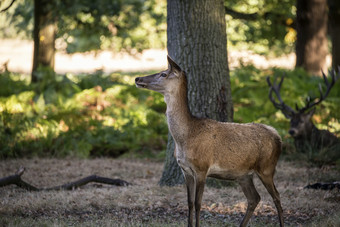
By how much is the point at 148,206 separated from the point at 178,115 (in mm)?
1707

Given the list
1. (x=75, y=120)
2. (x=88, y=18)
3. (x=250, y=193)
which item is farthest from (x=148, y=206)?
(x=88, y=18)

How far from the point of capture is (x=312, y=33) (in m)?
15.1

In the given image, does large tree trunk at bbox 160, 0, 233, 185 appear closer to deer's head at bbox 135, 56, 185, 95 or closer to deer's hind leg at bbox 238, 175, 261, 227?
deer's hind leg at bbox 238, 175, 261, 227

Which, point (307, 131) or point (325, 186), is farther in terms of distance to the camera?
point (307, 131)

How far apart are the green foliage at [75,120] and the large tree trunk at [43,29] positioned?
942 millimetres

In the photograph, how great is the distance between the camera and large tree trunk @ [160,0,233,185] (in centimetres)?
743

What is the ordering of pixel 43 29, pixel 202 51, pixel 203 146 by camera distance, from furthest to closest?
pixel 43 29 < pixel 202 51 < pixel 203 146

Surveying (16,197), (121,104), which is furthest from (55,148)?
(16,197)

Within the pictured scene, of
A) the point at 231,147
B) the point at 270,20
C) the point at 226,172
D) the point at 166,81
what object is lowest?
the point at 226,172

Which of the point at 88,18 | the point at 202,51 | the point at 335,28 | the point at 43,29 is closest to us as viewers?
the point at 202,51

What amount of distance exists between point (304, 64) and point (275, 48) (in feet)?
33.1

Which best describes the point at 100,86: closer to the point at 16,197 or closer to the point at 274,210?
the point at 16,197

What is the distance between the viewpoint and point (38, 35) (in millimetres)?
13867

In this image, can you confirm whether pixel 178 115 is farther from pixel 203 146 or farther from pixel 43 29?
pixel 43 29
